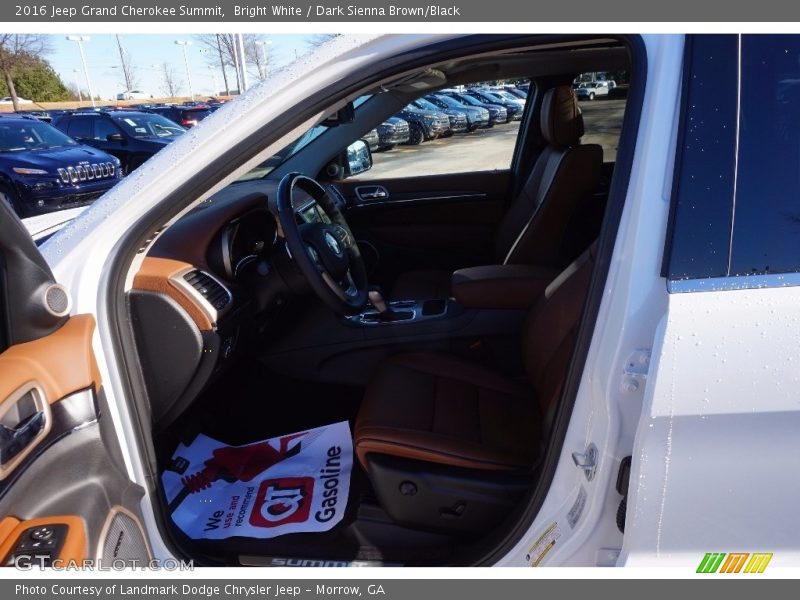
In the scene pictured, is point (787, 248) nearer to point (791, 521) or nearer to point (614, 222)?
point (614, 222)

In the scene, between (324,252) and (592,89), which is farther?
(592,89)

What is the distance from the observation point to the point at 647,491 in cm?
96

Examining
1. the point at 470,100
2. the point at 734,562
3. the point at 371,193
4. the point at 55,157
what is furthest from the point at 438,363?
the point at 470,100

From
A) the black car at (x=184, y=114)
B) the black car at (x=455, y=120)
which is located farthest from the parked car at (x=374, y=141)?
the black car at (x=184, y=114)

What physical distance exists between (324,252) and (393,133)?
3.42m

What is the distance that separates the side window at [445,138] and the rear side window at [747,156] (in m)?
2.14

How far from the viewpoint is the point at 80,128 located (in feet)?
33.6

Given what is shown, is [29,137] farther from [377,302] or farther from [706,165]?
[706,165]

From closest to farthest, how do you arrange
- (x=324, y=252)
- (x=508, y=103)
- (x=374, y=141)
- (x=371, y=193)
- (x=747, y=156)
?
(x=747, y=156)
(x=324, y=252)
(x=371, y=193)
(x=374, y=141)
(x=508, y=103)

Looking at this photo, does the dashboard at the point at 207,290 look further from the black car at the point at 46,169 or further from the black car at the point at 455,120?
the black car at the point at 455,120

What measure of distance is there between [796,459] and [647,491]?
0.24 metres

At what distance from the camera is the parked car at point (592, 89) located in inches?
106

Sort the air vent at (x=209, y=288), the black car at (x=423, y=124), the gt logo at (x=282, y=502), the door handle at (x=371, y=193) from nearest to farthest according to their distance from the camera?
the air vent at (x=209, y=288) → the gt logo at (x=282, y=502) → the door handle at (x=371, y=193) → the black car at (x=423, y=124)

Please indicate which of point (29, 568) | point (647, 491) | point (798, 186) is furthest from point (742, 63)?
point (29, 568)
